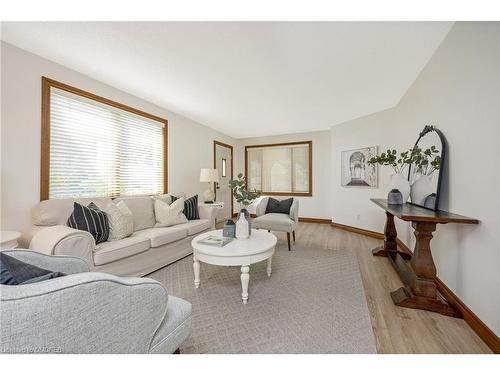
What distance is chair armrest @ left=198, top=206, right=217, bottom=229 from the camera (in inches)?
138

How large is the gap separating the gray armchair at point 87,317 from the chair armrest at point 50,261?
537 mm

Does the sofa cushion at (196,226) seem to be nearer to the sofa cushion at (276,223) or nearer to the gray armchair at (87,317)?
the sofa cushion at (276,223)

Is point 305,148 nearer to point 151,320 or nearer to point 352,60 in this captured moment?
point 352,60

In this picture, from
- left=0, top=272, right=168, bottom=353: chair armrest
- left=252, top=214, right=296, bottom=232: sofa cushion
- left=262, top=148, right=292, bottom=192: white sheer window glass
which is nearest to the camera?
left=0, top=272, right=168, bottom=353: chair armrest

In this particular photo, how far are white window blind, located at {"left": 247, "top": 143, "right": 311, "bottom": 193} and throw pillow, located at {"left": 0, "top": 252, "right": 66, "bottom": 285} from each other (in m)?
5.39

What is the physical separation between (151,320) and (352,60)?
278 centimetres

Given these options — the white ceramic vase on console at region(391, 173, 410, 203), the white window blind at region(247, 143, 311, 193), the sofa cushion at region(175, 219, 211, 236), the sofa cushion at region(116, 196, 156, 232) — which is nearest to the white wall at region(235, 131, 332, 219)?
the white window blind at region(247, 143, 311, 193)

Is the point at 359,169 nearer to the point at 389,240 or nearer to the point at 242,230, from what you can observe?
the point at 389,240

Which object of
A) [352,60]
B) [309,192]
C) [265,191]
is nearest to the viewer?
[352,60]

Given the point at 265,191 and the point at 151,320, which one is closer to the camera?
the point at 151,320

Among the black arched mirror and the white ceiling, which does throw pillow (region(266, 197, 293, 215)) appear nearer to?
the white ceiling

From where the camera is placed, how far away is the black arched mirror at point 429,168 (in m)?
1.96

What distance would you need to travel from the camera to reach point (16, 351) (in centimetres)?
61
